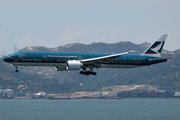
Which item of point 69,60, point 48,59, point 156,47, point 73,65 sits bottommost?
point 73,65

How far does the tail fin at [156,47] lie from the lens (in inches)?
3704

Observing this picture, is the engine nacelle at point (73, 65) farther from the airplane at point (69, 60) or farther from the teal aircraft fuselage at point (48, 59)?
the teal aircraft fuselage at point (48, 59)

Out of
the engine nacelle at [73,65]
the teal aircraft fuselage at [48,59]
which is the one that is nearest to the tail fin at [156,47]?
the teal aircraft fuselage at [48,59]

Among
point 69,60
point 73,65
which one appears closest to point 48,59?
point 69,60

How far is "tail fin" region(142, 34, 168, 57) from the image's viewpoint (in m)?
94.1

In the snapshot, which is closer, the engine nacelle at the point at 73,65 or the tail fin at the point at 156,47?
the engine nacelle at the point at 73,65

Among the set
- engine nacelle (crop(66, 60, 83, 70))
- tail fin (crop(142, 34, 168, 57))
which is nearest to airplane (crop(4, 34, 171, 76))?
engine nacelle (crop(66, 60, 83, 70))

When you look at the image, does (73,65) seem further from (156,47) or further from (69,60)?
(156,47)

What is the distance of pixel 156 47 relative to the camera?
95.6m

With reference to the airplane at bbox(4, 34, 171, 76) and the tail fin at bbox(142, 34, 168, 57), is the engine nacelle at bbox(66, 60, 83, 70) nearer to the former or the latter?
the airplane at bbox(4, 34, 171, 76)

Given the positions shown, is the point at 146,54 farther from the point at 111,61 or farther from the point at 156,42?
the point at 111,61

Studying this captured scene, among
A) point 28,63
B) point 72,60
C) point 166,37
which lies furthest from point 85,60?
point 166,37

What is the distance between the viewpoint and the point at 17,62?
7550 cm

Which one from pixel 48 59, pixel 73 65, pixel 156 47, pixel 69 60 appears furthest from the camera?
pixel 156 47
